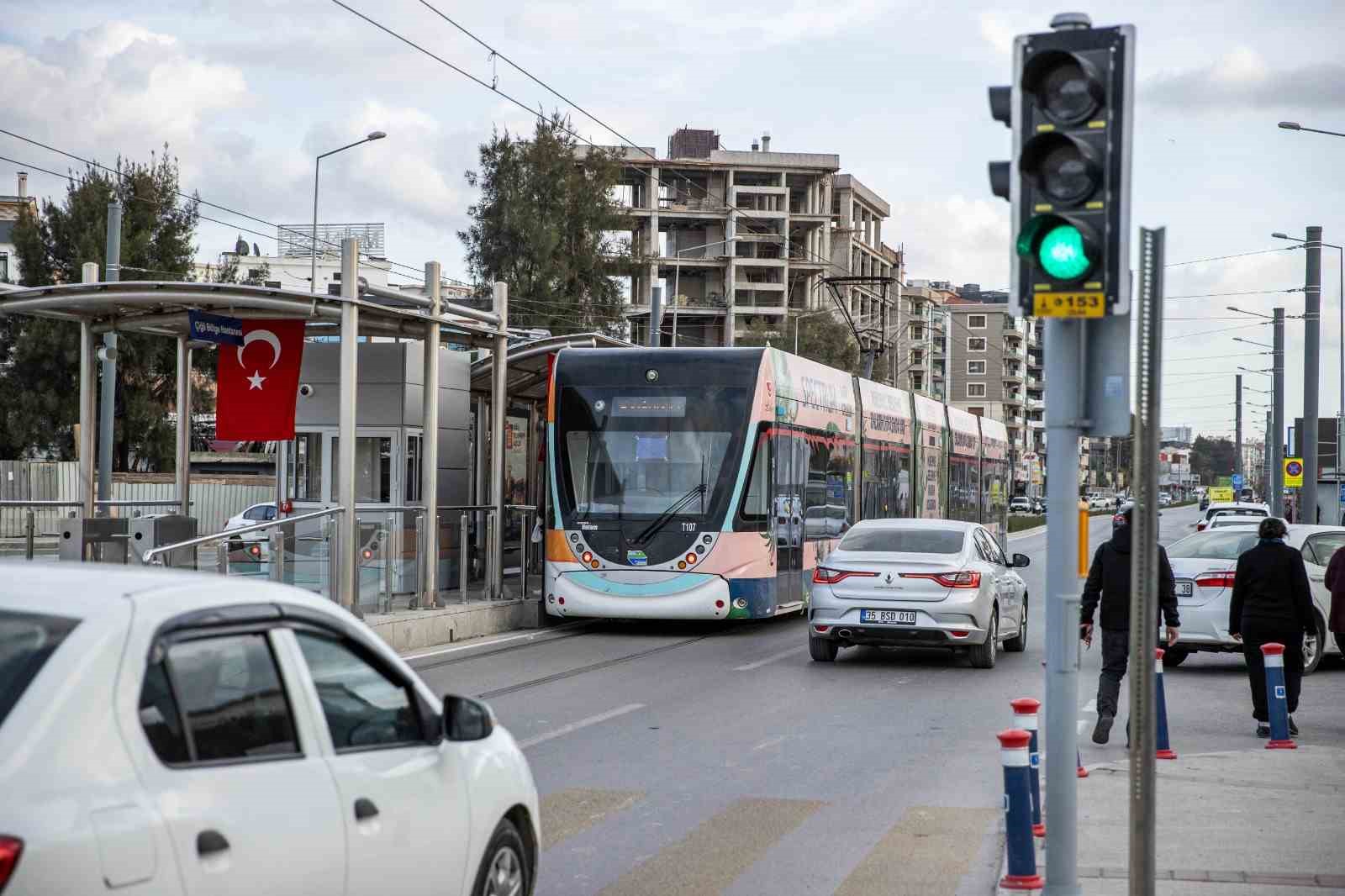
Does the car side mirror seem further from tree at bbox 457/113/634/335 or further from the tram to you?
tree at bbox 457/113/634/335

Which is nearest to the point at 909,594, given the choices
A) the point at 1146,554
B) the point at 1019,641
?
the point at 1019,641

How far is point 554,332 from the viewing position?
54.1 m

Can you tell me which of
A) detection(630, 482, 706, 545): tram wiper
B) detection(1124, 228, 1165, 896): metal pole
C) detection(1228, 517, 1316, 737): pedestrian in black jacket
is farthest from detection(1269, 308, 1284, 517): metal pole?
detection(1124, 228, 1165, 896): metal pole

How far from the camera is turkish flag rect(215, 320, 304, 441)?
19.5 meters

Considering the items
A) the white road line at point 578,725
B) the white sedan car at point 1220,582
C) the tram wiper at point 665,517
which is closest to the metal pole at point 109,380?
the tram wiper at point 665,517

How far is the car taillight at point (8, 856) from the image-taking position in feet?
11.0

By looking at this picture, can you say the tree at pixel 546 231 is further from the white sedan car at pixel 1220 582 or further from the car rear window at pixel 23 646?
the car rear window at pixel 23 646

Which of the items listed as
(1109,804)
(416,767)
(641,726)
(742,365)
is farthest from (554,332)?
(416,767)

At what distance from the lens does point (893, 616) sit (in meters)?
16.3

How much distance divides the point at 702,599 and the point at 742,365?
285cm

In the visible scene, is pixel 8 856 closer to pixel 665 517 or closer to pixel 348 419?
pixel 348 419

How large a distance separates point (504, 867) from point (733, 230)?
9678cm

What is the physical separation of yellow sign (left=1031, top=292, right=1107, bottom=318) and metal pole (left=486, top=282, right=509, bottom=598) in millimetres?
14796

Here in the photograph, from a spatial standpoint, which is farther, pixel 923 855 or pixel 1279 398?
pixel 1279 398
